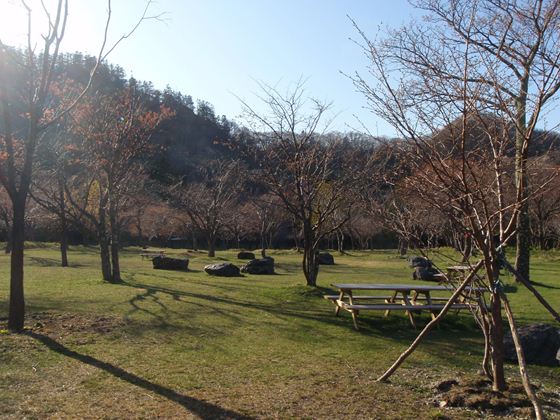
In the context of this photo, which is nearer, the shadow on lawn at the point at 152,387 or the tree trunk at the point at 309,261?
the shadow on lawn at the point at 152,387

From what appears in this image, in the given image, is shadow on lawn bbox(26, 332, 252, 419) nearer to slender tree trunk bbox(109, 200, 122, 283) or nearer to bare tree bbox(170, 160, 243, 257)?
slender tree trunk bbox(109, 200, 122, 283)

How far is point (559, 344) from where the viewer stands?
23.7ft

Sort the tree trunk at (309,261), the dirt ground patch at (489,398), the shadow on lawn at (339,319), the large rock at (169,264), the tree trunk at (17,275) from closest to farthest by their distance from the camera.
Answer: the dirt ground patch at (489,398) → the tree trunk at (17,275) → the shadow on lawn at (339,319) → the tree trunk at (309,261) → the large rock at (169,264)

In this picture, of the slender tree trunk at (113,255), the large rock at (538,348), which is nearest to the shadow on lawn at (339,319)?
the large rock at (538,348)

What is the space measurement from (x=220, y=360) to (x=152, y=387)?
1.51 metres

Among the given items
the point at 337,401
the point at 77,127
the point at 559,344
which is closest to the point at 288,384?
the point at 337,401

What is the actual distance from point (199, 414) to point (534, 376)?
425 cm

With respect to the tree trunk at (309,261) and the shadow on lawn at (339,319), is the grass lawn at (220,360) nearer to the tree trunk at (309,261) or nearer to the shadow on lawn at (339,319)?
the shadow on lawn at (339,319)

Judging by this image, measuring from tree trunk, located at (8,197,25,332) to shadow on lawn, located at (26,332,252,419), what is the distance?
49 centimetres

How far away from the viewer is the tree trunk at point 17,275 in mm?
7750

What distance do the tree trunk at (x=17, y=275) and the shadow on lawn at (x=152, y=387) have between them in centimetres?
49

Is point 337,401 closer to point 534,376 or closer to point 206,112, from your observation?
point 534,376

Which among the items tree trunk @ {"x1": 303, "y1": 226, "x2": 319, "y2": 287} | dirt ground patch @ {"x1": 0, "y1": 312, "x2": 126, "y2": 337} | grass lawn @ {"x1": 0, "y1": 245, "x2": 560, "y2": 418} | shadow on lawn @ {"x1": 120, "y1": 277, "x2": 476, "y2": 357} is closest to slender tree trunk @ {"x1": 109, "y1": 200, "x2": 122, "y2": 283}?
shadow on lawn @ {"x1": 120, "y1": 277, "x2": 476, "y2": 357}

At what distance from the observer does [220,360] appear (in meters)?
6.93
